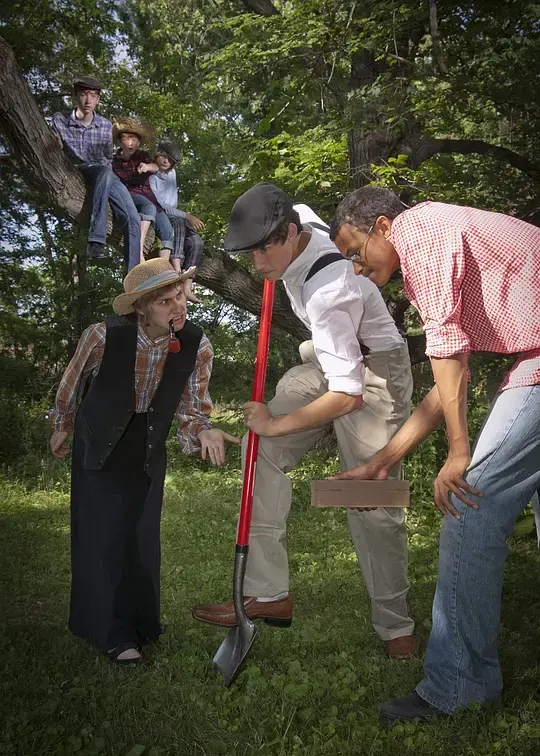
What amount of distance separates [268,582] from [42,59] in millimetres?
5550

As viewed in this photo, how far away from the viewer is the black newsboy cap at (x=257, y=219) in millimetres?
2822

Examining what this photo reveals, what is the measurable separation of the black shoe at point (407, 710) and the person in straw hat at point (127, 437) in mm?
1012

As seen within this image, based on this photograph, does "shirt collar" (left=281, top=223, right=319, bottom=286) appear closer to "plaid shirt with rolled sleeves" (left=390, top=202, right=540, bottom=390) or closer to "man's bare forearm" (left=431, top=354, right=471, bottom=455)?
"plaid shirt with rolled sleeves" (left=390, top=202, right=540, bottom=390)

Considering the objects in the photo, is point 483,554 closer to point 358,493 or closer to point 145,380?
point 358,493

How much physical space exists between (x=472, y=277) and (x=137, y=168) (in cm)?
274

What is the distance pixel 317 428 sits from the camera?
297 cm

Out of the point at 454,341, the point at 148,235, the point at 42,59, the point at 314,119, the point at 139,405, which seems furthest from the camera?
the point at 314,119

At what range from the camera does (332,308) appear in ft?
9.18

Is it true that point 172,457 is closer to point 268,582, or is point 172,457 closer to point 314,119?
point 314,119

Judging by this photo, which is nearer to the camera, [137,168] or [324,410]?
[324,410]

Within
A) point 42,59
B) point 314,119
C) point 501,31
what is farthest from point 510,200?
point 42,59

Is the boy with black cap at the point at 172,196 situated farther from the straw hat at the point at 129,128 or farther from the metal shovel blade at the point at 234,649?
the metal shovel blade at the point at 234,649

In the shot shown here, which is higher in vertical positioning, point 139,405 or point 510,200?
point 510,200

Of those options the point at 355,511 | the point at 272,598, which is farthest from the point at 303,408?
the point at 272,598
